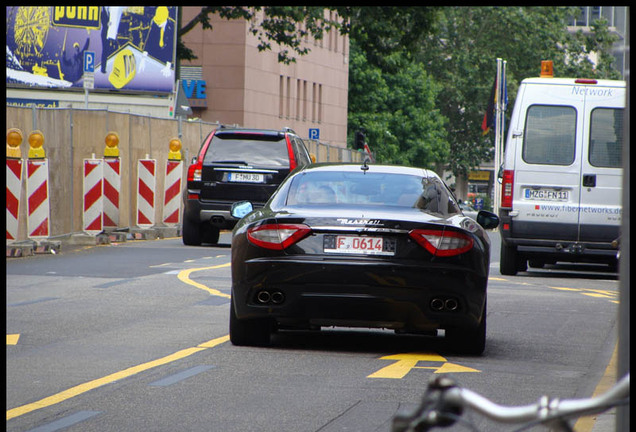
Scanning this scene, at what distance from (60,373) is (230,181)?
1426 centimetres

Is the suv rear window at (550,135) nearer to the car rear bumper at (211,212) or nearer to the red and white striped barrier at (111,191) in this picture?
the car rear bumper at (211,212)

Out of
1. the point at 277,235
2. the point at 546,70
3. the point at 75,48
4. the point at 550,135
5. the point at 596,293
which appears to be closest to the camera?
the point at 277,235

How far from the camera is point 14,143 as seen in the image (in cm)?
1889

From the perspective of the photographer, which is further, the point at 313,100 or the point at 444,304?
the point at 313,100

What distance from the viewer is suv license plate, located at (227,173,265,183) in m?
22.3

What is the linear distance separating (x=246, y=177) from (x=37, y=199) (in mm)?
3916

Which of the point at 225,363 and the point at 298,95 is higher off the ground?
the point at 298,95

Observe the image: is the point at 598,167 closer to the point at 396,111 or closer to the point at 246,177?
the point at 246,177

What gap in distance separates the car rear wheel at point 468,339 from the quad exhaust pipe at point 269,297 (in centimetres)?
128

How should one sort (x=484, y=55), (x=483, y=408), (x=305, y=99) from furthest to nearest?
(x=484, y=55) < (x=305, y=99) < (x=483, y=408)

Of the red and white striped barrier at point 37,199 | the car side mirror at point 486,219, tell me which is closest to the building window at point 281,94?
the red and white striped barrier at point 37,199

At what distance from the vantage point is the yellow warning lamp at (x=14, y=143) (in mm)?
18766

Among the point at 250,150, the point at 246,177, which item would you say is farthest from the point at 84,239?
the point at 250,150

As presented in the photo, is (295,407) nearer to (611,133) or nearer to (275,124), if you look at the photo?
(611,133)
